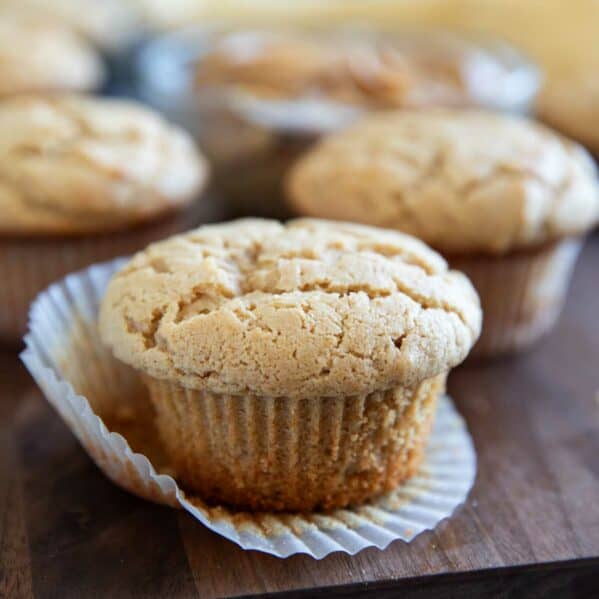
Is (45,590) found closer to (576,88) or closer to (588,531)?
(588,531)

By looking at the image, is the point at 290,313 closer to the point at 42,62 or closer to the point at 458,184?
the point at 458,184

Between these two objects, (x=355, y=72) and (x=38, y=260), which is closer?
(x=38, y=260)

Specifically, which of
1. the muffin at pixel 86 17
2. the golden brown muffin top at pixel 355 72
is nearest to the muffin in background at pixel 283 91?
the golden brown muffin top at pixel 355 72

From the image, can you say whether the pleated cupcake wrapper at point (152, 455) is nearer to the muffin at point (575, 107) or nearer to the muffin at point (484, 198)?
the muffin at point (484, 198)

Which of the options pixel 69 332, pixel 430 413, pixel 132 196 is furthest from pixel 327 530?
pixel 132 196

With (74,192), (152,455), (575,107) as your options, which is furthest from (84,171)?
(575,107)

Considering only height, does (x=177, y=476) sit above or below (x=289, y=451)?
below

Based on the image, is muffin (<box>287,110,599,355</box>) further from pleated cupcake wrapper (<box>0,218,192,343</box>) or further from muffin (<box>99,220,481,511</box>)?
pleated cupcake wrapper (<box>0,218,192,343</box>)
